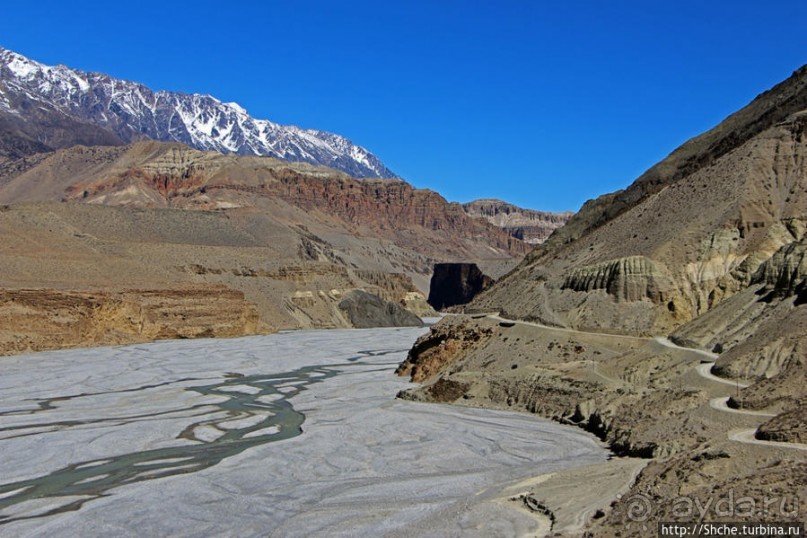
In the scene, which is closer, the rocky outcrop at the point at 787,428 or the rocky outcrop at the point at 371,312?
the rocky outcrop at the point at 787,428

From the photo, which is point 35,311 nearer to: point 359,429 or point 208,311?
point 208,311

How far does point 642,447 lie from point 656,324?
1895cm

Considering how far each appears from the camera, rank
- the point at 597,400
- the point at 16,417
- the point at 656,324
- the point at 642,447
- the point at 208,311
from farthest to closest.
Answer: the point at 208,311, the point at 656,324, the point at 16,417, the point at 597,400, the point at 642,447

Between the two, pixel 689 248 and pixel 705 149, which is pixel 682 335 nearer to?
pixel 689 248

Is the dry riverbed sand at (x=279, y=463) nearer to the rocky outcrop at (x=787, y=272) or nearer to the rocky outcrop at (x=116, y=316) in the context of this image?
the rocky outcrop at (x=787, y=272)

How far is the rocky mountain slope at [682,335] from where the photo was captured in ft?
69.2

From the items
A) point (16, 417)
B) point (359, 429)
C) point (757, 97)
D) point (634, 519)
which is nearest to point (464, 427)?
point (359, 429)

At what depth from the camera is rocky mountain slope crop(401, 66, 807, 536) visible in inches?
830

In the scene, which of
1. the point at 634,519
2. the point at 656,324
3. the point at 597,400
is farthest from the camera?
the point at 656,324

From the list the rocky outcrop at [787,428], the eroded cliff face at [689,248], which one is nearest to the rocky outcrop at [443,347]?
the eroded cliff face at [689,248]

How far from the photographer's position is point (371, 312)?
136 metres

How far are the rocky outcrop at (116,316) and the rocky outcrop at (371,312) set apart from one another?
80.0 ft

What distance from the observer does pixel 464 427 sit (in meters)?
37.2

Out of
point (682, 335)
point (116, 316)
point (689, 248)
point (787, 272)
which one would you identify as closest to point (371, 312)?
point (116, 316)
